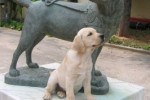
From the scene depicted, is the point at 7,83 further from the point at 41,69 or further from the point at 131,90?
the point at 131,90

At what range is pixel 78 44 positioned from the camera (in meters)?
2.26

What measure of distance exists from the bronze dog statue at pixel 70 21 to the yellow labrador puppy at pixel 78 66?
0.25 meters

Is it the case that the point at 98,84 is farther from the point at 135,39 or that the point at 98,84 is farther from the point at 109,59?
the point at 135,39

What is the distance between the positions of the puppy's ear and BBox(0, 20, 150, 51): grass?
18.1ft

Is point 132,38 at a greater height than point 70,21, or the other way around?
point 70,21

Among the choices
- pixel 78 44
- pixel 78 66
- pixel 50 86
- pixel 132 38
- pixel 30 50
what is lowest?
pixel 132 38

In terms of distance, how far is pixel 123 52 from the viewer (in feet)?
23.8

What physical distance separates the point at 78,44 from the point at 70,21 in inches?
19.1

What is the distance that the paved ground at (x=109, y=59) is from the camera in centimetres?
522

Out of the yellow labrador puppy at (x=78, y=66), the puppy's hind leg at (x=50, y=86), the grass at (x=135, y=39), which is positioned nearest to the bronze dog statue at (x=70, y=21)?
the yellow labrador puppy at (x=78, y=66)

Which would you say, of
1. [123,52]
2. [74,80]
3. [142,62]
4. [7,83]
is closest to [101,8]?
[74,80]

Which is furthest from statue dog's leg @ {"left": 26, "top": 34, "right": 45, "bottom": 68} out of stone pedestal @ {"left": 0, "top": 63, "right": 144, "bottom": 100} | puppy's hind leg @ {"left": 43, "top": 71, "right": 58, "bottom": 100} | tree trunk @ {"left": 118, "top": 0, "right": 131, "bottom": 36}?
tree trunk @ {"left": 118, "top": 0, "right": 131, "bottom": 36}

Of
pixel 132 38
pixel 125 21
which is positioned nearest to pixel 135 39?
pixel 132 38

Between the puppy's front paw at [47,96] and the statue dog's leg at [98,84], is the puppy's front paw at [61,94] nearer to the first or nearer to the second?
the puppy's front paw at [47,96]
